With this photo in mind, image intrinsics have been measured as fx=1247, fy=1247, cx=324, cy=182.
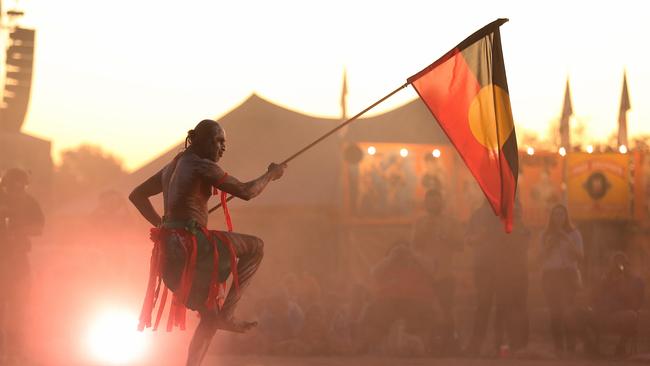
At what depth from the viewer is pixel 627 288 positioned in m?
13.6

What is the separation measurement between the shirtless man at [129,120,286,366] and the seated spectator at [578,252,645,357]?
6551 mm

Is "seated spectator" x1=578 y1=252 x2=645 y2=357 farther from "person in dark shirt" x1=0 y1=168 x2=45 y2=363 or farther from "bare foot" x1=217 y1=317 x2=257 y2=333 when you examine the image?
"bare foot" x1=217 y1=317 x2=257 y2=333

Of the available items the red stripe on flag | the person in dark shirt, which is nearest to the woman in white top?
the red stripe on flag

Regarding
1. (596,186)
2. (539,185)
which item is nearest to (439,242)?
(539,185)

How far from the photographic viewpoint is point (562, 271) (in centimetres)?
1341

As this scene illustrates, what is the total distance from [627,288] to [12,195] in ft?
21.6

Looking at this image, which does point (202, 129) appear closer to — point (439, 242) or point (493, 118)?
point (493, 118)

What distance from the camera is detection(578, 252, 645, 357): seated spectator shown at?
13289 millimetres

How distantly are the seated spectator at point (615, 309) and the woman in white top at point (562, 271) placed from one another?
19cm

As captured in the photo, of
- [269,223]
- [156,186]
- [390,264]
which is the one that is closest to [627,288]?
[390,264]

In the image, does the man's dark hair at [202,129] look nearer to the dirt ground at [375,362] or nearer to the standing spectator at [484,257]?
the dirt ground at [375,362]

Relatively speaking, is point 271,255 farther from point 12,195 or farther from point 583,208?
point 12,195

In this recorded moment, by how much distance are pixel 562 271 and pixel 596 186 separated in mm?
8003

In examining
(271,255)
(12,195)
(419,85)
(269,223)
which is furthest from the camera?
(269,223)
